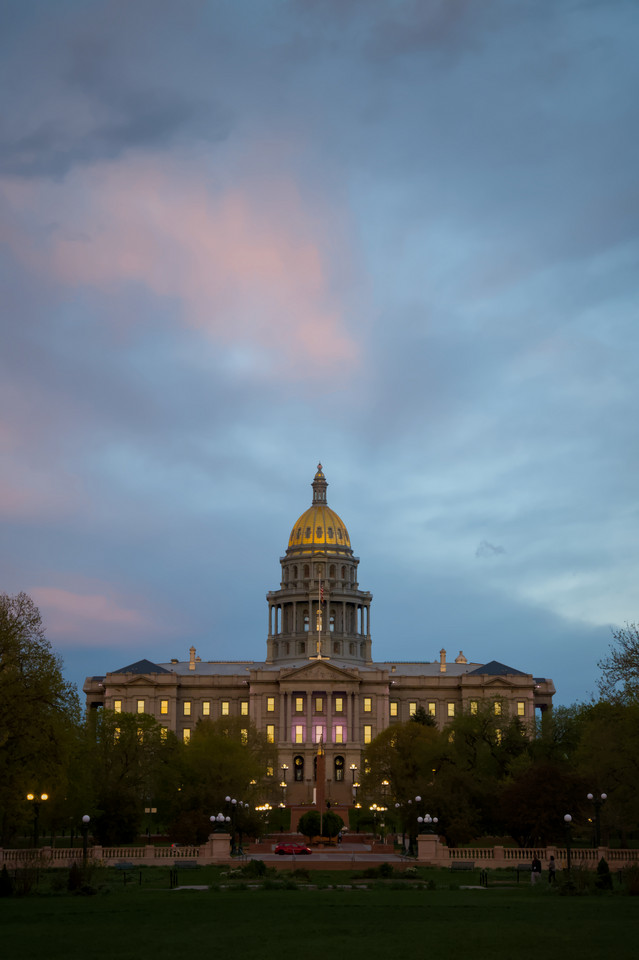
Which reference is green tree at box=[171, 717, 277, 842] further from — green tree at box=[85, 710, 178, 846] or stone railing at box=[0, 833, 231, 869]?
stone railing at box=[0, 833, 231, 869]

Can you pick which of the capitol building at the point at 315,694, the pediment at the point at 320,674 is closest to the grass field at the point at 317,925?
the capitol building at the point at 315,694

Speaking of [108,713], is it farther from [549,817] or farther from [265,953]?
[265,953]

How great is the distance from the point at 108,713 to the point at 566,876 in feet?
168

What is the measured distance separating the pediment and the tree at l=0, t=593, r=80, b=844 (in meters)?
102

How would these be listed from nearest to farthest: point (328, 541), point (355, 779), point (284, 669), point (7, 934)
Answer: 1. point (7, 934)
2. point (355, 779)
3. point (284, 669)
4. point (328, 541)

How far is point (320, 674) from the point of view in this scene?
520ft

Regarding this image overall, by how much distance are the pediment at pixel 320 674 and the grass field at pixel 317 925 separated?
115527 mm

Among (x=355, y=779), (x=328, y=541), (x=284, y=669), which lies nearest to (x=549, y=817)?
(x=355, y=779)

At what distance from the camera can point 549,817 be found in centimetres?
6431

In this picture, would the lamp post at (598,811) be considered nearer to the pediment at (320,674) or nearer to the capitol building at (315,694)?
the capitol building at (315,694)

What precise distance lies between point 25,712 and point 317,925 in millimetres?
23782

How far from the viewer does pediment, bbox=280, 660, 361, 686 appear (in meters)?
158

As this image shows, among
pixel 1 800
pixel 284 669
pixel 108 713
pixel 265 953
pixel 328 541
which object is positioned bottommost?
pixel 265 953

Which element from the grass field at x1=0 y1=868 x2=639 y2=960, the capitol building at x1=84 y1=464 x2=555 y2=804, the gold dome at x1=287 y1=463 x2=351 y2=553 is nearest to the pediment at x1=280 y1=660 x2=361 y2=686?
the capitol building at x1=84 y1=464 x2=555 y2=804
